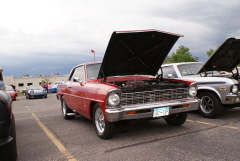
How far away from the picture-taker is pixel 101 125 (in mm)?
4109

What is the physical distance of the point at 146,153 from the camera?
10.5 feet

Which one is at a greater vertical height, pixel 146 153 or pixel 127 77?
pixel 127 77

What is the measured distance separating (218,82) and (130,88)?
275 cm

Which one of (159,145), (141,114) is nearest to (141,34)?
(141,114)

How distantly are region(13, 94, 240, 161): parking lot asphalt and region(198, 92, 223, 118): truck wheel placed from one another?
0.22 metres

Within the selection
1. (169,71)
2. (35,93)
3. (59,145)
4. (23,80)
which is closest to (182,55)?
(23,80)

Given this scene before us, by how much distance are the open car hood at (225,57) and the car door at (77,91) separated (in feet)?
11.0

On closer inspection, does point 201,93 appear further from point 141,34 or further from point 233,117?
point 141,34

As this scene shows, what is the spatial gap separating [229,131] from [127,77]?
8.30 feet

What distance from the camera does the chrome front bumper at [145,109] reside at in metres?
3.49

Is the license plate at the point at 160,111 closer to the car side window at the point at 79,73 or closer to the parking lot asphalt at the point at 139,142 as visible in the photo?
the parking lot asphalt at the point at 139,142

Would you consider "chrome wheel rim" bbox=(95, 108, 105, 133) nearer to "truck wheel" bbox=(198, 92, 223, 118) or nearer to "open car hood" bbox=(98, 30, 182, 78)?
"open car hood" bbox=(98, 30, 182, 78)

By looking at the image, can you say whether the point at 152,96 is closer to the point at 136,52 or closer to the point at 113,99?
the point at 113,99

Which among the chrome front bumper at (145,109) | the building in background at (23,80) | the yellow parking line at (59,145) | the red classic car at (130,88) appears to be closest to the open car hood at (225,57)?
the red classic car at (130,88)
